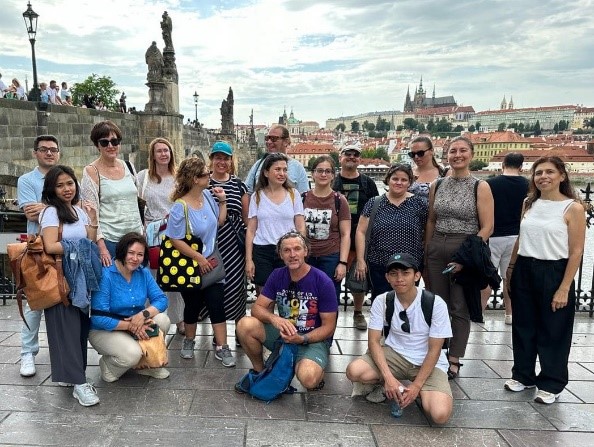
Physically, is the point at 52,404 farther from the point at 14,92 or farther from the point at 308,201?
the point at 14,92

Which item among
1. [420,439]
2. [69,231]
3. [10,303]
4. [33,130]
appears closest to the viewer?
[420,439]

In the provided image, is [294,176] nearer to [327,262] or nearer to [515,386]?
[327,262]

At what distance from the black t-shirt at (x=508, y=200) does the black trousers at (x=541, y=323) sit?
1.35 metres

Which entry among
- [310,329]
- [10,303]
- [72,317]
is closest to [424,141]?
[310,329]

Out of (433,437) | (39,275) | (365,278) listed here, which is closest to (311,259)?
(365,278)

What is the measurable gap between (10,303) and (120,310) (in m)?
2.83

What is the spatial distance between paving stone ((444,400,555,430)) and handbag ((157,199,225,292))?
82.1 inches

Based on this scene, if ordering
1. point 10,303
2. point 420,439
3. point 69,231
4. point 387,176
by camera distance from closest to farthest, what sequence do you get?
point 420,439
point 69,231
point 387,176
point 10,303

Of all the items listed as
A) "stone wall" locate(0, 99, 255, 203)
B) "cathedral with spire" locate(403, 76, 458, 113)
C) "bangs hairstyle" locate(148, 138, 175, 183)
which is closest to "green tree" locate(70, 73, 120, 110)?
"stone wall" locate(0, 99, 255, 203)

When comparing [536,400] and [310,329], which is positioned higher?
[310,329]

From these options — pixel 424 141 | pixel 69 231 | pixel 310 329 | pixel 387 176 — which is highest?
pixel 424 141

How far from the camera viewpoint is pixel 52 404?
10.2 feet

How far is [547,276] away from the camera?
3162mm

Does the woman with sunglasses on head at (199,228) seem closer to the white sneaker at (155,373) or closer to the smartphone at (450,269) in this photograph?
the white sneaker at (155,373)
